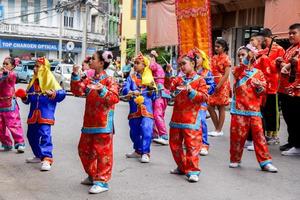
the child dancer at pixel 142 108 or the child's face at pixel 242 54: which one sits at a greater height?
the child's face at pixel 242 54

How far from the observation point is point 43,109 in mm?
7289

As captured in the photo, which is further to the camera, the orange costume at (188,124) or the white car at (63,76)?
the white car at (63,76)

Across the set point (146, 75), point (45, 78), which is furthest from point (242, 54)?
point (45, 78)

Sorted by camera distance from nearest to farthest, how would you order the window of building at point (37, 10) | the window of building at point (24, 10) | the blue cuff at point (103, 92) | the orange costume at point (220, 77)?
the blue cuff at point (103, 92), the orange costume at point (220, 77), the window of building at point (24, 10), the window of building at point (37, 10)

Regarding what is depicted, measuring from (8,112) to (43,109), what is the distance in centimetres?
145

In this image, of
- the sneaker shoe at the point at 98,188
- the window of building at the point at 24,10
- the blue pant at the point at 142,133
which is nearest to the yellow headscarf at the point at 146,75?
the blue pant at the point at 142,133

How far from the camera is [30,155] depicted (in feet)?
27.3

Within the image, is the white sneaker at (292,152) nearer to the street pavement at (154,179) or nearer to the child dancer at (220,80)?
the street pavement at (154,179)

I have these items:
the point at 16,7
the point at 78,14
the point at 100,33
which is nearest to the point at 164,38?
the point at 16,7

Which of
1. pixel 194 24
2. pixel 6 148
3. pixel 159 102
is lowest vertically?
pixel 6 148

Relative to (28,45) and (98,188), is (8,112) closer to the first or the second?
(98,188)

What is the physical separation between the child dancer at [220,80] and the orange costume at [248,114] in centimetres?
194

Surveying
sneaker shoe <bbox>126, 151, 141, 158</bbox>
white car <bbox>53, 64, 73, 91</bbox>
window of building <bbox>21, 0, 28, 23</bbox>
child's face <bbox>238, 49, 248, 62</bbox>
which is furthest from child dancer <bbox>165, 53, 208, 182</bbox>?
window of building <bbox>21, 0, 28, 23</bbox>

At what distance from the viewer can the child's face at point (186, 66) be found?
6.70m
